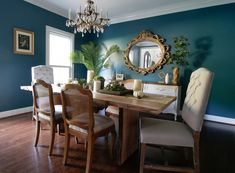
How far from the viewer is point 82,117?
5.11ft

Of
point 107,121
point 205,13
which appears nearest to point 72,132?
point 107,121

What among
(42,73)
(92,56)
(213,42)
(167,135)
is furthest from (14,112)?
(213,42)

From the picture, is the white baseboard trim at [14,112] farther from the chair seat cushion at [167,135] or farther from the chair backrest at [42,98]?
the chair seat cushion at [167,135]

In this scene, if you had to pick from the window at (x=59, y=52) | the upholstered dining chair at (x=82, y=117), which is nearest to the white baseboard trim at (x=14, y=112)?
the window at (x=59, y=52)

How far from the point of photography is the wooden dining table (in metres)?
1.50

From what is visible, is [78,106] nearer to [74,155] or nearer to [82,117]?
[82,117]

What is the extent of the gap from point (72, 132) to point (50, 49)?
3.24m

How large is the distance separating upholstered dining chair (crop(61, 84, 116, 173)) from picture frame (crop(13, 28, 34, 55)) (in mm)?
2629

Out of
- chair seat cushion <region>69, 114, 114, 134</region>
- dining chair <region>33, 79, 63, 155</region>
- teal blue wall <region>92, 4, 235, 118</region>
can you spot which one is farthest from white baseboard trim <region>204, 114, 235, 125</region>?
dining chair <region>33, 79, 63, 155</region>

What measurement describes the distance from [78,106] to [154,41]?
3.36 m

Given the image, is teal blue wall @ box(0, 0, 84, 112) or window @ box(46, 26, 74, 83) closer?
teal blue wall @ box(0, 0, 84, 112)

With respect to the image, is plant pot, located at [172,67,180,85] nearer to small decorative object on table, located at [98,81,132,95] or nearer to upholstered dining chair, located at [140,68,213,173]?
small decorative object on table, located at [98,81,132,95]

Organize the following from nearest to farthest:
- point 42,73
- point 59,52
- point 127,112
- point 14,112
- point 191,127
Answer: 1. point 191,127
2. point 127,112
3. point 42,73
4. point 14,112
5. point 59,52

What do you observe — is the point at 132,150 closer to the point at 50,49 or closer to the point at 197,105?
the point at 197,105
